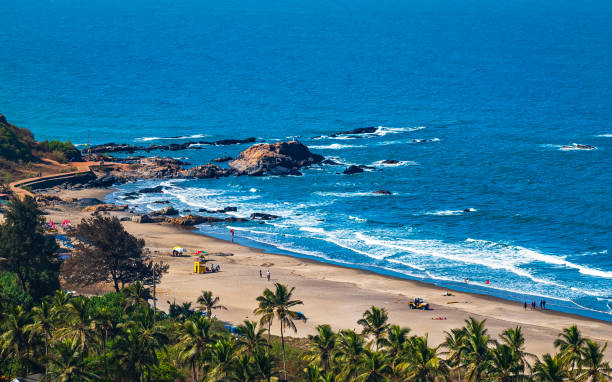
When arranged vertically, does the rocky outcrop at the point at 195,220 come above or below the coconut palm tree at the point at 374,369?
above

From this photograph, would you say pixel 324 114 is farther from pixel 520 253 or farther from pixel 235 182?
pixel 520 253

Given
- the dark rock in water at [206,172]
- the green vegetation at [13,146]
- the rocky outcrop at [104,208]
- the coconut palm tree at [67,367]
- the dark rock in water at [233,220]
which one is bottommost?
the coconut palm tree at [67,367]

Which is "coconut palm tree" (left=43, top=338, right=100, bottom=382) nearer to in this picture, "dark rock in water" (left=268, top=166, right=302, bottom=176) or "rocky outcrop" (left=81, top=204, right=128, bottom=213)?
"rocky outcrop" (left=81, top=204, right=128, bottom=213)

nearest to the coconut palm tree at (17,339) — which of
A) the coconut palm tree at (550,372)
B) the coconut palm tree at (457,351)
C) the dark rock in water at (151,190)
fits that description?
the coconut palm tree at (457,351)

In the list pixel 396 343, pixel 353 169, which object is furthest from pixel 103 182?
pixel 396 343

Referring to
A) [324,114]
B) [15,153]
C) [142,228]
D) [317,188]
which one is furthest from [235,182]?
[324,114]

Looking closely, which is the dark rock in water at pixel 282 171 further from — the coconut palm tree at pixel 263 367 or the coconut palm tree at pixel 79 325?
the coconut palm tree at pixel 263 367
